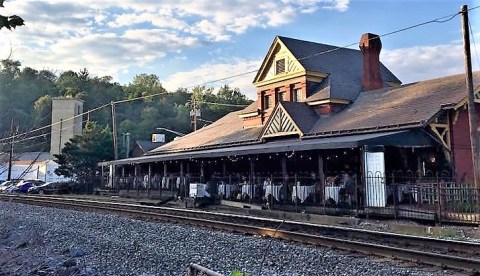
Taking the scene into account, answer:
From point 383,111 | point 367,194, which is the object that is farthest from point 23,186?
point 367,194

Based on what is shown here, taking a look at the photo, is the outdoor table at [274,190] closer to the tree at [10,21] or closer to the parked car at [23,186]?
the tree at [10,21]

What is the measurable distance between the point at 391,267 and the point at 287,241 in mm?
3696

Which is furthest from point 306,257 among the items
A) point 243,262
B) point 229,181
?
point 229,181

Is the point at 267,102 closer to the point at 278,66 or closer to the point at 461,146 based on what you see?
the point at 278,66

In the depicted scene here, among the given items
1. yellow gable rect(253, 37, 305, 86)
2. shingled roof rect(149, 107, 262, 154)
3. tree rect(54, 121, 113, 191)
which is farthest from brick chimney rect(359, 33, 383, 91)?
tree rect(54, 121, 113, 191)

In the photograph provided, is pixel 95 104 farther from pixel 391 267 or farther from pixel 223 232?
pixel 391 267

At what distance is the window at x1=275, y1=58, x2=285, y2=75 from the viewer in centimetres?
3272

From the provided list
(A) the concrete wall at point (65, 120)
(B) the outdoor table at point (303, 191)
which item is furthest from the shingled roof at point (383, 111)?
(A) the concrete wall at point (65, 120)

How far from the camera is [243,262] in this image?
9711 millimetres

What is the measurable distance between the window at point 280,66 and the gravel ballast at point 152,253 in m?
18.3

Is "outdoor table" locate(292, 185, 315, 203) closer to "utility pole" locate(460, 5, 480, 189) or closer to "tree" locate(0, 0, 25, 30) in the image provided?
"utility pole" locate(460, 5, 480, 189)

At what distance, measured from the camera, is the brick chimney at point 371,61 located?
31125 mm

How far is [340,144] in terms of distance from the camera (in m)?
19.2

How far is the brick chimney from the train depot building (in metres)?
0.06
